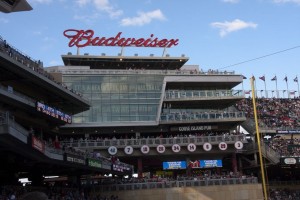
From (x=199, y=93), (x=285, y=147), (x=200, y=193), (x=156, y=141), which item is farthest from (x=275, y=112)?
(x=200, y=193)

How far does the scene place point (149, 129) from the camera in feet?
214

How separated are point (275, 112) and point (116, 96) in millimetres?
27997

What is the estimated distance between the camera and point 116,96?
64.0m

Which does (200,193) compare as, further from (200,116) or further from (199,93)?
(199,93)

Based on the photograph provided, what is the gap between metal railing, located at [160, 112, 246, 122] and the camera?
211 ft

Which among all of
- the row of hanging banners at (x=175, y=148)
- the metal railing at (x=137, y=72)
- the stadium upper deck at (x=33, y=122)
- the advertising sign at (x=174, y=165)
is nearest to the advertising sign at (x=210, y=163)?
the advertising sign at (x=174, y=165)

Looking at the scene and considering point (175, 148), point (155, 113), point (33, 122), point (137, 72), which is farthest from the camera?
point (137, 72)

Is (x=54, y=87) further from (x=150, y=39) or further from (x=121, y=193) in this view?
(x=150, y=39)

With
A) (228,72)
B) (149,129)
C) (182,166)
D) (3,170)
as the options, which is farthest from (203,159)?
(3,170)

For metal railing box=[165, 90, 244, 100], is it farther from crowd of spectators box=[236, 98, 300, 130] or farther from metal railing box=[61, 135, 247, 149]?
metal railing box=[61, 135, 247, 149]

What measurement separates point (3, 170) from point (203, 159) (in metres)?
29.7

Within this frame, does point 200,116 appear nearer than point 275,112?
Yes

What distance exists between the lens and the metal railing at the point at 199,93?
65.9 meters

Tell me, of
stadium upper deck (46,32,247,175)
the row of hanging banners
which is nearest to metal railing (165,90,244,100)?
stadium upper deck (46,32,247,175)
